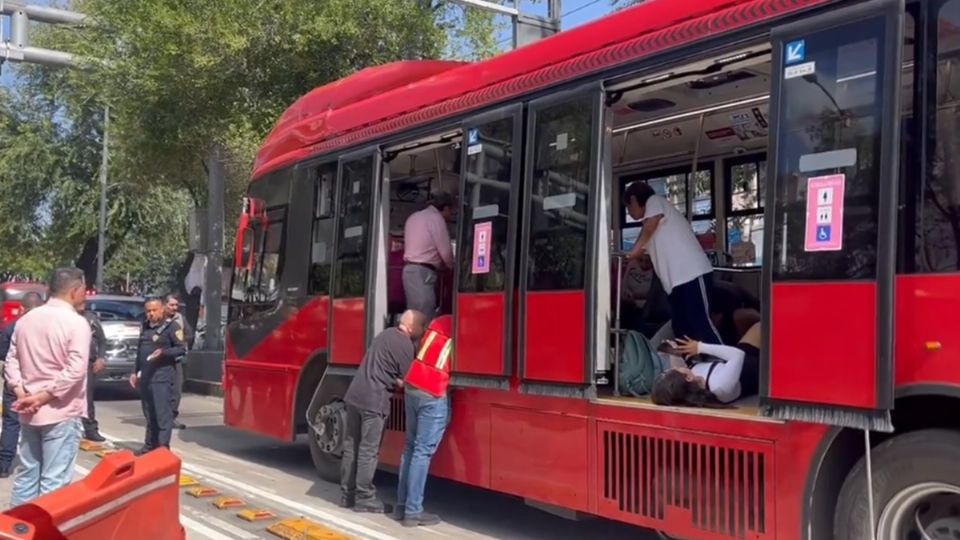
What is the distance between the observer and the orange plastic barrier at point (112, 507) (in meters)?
4.13

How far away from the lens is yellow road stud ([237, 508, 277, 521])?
25.4 ft

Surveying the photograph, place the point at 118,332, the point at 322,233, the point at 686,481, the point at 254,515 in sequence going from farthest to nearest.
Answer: the point at 118,332 < the point at 322,233 < the point at 254,515 < the point at 686,481

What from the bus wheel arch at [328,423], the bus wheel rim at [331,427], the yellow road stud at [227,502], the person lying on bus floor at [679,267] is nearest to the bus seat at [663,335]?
the person lying on bus floor at [679,267]

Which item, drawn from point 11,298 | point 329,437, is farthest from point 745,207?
point 11,298

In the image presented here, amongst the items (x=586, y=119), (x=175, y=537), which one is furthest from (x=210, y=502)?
(x=586, y=119)

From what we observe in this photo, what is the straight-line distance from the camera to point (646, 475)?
5.84 m

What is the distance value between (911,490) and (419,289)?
449 cm

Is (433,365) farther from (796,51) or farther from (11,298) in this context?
(11,298)

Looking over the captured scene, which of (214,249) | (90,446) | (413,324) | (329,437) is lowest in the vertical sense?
(90,446)

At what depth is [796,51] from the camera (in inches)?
200

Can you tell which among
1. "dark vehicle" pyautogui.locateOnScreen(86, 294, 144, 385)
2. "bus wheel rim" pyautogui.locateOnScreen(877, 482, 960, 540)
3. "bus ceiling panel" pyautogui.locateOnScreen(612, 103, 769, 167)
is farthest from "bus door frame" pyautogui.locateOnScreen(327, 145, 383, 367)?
"dark vehicle" pyautogui.locateOnScreen(86, 294, 144, 385)

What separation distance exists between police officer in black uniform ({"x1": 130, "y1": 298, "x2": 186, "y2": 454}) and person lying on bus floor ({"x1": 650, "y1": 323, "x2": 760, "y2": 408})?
6057 mm

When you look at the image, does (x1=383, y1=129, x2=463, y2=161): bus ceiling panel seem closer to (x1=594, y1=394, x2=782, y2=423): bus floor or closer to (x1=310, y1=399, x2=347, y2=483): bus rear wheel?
(x1=310, y1=399, x2=347, y2=483): bus rear wheel

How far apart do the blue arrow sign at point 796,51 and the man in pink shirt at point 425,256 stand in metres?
3.71
